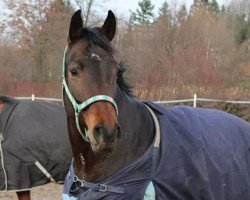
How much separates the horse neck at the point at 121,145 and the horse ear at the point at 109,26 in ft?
1.19

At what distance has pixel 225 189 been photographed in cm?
286

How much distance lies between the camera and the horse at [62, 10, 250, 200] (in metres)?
2.35

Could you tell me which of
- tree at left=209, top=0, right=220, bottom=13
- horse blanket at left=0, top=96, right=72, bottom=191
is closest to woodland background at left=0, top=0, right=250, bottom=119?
horse blanket at left=0, top=96, right=72, bottom=191

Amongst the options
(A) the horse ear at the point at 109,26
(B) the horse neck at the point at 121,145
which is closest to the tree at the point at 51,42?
(A) the horse ear at the point at 109,26

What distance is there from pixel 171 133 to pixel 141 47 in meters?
19.8

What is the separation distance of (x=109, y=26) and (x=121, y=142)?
28.4 inches

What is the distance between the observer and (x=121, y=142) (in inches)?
99.4

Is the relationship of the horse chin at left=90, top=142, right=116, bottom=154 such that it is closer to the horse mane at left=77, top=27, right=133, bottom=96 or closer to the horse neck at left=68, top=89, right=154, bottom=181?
the horse neck at left=68, top=89, right=154, bottom=181

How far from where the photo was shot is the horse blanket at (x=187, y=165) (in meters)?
2.46

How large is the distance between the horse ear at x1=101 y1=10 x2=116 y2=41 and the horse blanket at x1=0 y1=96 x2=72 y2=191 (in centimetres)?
209

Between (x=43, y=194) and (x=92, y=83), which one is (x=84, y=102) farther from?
(x=43, y=194)

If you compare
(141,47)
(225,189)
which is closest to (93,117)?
(225,189)

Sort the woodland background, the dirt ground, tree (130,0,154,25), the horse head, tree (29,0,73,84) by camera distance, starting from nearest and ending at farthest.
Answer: the horse head, the dirt ground, the woodland background, tree (29,0,73,84), tree (130,0,154,25)

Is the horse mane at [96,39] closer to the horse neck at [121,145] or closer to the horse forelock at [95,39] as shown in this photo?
the horse forelock at [95,39]
